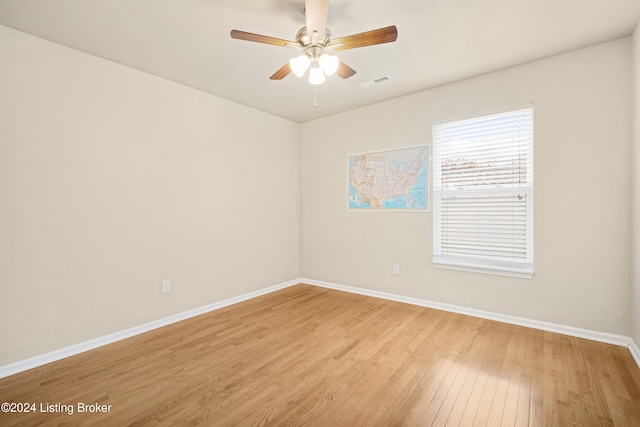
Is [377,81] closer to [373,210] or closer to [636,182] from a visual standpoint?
[373,210]

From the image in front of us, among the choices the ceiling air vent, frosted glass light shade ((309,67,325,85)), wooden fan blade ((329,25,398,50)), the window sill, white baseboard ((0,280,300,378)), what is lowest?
white baseboard ((0,280,300,378))

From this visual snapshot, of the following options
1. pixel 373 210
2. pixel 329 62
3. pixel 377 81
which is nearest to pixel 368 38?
pixel 329 62

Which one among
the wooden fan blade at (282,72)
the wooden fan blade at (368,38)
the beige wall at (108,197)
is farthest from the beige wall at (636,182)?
the beige wall at (108,197)

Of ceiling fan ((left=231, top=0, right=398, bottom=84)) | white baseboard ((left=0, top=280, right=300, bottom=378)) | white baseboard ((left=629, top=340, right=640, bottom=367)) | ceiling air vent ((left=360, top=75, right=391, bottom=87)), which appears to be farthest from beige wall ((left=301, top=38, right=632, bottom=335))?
white baseboard ((left=0, top=280, right=300, bottom=378))

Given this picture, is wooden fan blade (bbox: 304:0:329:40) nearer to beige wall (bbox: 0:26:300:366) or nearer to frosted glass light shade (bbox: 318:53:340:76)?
frosted glass light shade (bbox: 318:53:340:76)

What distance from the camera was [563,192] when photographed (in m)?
2.63

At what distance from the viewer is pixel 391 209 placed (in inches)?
147

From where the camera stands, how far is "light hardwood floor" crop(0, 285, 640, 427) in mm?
1658

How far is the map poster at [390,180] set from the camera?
3.48 m

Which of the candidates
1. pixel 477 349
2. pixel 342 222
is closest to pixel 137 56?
pixel 342 222

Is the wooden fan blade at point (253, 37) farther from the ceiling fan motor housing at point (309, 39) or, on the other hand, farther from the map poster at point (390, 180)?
the map poster at point (390, 180)

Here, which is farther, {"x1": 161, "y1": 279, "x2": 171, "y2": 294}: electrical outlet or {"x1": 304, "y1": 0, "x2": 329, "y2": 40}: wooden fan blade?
{"x1": 161, "y1": 279, "x2": 171, "y2": 294}: electrical outlet

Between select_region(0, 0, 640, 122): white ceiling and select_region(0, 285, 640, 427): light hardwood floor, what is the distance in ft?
8.32

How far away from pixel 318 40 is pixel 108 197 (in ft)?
7.41
